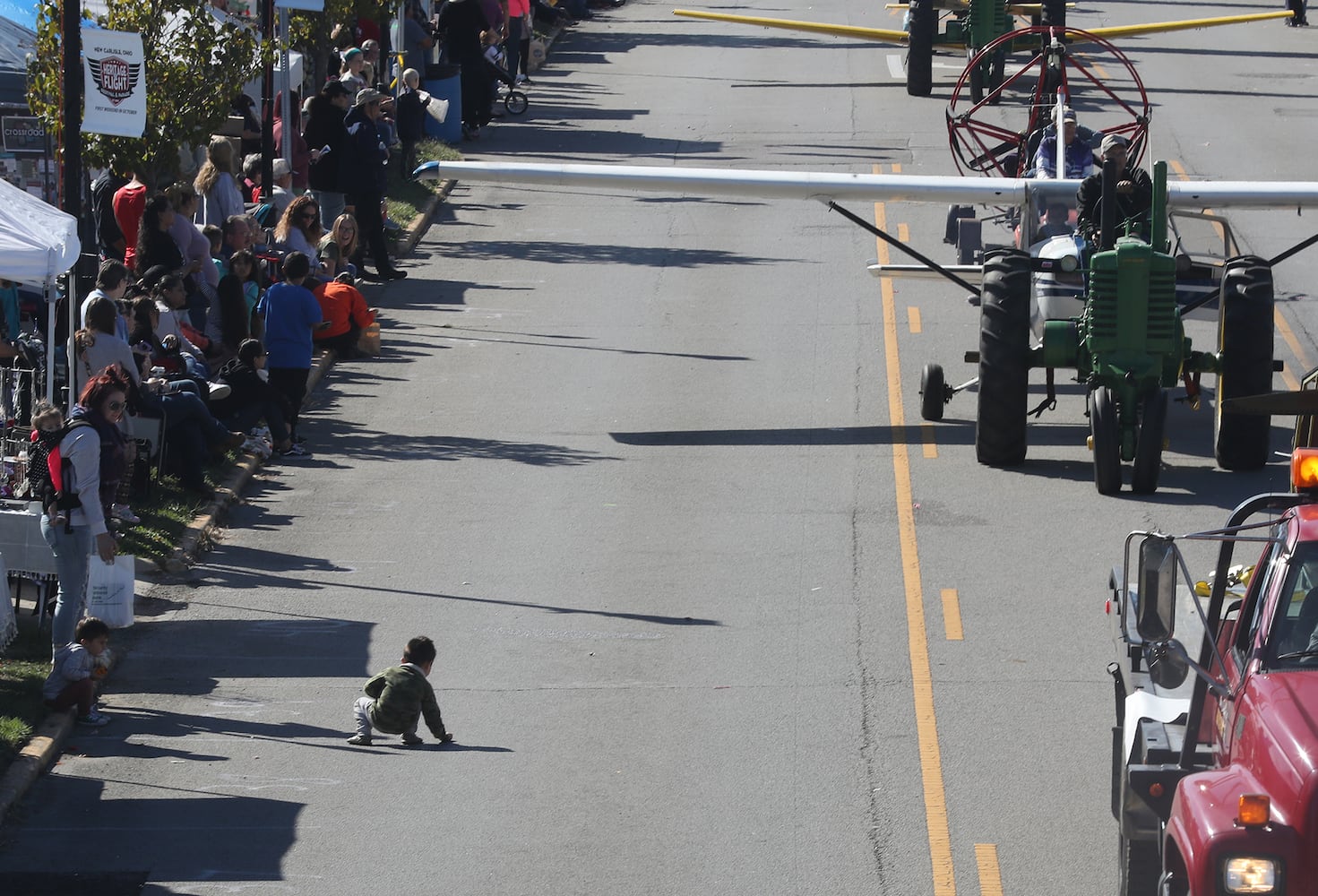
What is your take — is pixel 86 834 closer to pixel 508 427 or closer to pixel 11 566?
pixel 11 566

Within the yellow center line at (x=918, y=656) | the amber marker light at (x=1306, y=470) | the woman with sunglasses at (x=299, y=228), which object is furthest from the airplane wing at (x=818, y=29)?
the amber marker light at (x=1306, y=470)

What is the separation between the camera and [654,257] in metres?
24.7

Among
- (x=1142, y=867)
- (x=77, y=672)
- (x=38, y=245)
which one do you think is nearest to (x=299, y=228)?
(x=38, y=245)

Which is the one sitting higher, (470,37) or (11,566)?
(470,37)

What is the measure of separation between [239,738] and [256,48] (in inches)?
407

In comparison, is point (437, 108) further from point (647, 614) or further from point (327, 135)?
point (647, 614)

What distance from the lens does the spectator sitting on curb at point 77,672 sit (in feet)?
36.2

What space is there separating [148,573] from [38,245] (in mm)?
2566

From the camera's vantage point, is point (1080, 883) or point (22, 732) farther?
point (22, 732)

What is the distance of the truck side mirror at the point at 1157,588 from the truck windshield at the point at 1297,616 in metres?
0.43

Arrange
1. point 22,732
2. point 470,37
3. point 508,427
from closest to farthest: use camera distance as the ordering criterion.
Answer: point 22,732 < point 508,427 < point 470,37

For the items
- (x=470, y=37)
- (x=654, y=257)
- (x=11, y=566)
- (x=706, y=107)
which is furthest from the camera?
(x=706, y=107)

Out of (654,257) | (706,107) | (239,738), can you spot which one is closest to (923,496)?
(239,738)

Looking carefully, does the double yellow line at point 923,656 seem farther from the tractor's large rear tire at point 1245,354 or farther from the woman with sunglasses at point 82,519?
the woman with sunglasses at point 82,519
